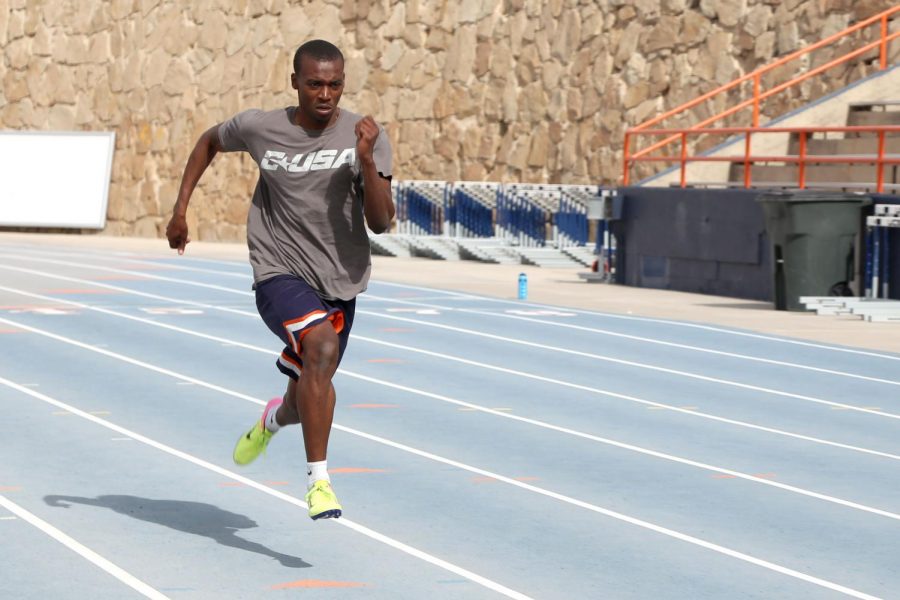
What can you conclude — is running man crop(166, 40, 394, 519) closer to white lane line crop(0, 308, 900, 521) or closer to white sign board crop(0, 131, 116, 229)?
white lane line crop(0, 308, 900, 521)

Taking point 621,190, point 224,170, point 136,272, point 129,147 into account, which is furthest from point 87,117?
point 621,190

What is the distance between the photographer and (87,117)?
45938mm

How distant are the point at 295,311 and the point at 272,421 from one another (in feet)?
2.59

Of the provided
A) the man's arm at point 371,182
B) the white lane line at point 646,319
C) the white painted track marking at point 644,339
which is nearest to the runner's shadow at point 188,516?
the man's arm at point 371,182

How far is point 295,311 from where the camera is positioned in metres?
7.02

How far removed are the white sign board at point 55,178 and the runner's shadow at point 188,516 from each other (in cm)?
3656

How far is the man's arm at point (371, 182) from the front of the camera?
6.85 metres

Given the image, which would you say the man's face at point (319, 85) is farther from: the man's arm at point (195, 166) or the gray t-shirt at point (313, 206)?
the man's arm at point (195, 166)

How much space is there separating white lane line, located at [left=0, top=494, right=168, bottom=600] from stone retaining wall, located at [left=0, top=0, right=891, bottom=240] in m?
20.9

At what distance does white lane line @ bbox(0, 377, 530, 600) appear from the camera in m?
6.57

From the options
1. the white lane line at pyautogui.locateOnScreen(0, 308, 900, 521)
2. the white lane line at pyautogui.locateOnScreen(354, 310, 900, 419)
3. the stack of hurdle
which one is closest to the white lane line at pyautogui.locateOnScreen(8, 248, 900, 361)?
the stack of hurdle

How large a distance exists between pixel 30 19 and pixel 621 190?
26519 millimetres

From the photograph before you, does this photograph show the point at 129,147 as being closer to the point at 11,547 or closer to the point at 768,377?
the point at 768,377

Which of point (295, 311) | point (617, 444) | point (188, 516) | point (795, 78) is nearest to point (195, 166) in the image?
point (295, 311)
